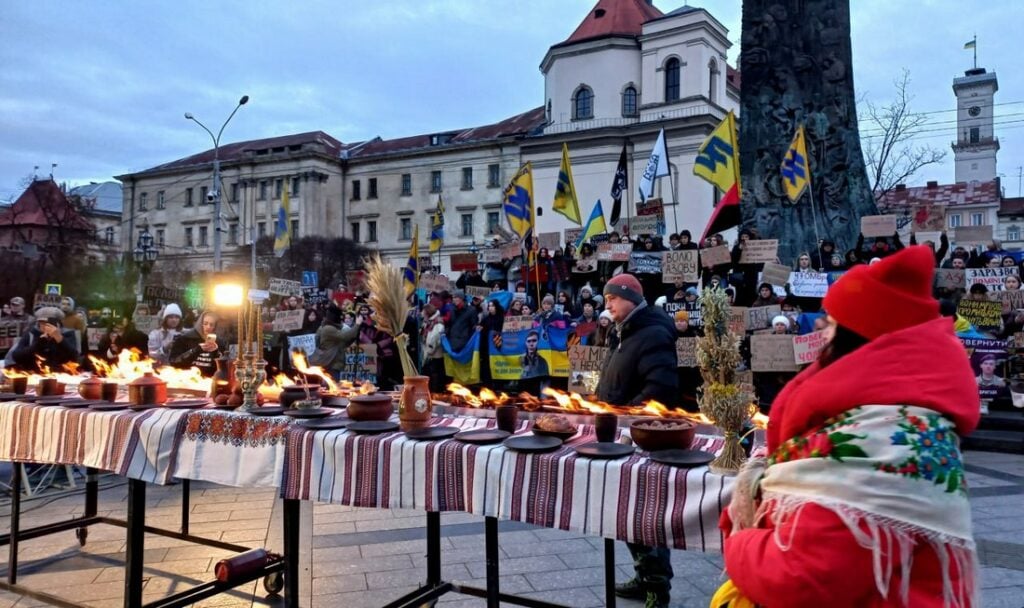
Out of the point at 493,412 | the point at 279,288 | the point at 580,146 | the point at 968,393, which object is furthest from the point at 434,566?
the point at 580,146

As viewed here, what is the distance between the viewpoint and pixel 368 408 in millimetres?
3768

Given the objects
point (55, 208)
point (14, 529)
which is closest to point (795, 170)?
point (14, 529)

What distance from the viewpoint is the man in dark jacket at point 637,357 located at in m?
4.44

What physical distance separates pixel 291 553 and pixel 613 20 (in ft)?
178

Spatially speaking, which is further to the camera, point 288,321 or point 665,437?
point 288,321

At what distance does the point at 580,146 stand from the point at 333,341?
39440 millimetres

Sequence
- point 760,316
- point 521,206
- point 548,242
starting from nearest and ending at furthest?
point 760,316, point 521,206, point 548,242

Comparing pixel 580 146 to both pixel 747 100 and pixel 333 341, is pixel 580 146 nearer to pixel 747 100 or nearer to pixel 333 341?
pixel 747 100

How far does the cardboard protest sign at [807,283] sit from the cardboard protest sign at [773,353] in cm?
258

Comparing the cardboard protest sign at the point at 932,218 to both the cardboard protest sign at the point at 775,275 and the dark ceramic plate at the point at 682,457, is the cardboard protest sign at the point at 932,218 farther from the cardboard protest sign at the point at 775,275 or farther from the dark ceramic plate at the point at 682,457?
the dark ceramic plate at the point at 682,457

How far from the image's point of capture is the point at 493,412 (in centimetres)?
407

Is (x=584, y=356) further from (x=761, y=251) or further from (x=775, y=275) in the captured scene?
(x=761, y=251)

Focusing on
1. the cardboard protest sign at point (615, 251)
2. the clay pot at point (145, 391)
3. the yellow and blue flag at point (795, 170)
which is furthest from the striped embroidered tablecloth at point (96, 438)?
the yellow and blue flag at point (795, 170)

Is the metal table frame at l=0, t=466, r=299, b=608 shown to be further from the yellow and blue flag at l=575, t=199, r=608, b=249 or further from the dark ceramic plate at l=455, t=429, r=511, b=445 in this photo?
the yellow and blue flag at l=575, t=199, r=608, b=249
